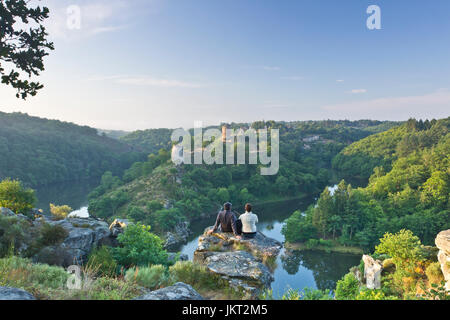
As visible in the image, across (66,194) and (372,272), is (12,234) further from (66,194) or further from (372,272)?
(66,194)

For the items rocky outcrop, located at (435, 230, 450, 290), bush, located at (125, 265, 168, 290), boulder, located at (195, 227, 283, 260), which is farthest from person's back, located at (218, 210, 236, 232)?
rocky outcrop, located at (435, 230, 450, 290)

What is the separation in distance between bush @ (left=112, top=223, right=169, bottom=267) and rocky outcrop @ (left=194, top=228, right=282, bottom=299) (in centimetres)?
403

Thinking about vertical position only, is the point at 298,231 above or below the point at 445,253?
below

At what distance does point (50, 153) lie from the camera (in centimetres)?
9975

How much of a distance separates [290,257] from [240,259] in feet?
117

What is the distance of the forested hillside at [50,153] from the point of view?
86062mm

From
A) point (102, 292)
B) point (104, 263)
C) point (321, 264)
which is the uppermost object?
point (102, 292)

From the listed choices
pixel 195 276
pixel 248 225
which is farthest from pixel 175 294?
pixel 248 225

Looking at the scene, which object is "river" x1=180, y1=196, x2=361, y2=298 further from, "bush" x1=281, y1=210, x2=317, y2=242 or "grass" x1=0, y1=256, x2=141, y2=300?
"grass" x1=0, y1=256, x2=141, y2=300

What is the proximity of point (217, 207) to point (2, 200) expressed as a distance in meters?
49.9

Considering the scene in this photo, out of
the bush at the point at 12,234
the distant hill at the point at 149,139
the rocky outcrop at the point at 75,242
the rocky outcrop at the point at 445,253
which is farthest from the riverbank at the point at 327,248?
the distant hill at the point at 149,139

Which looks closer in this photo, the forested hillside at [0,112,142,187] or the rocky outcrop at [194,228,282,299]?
the rocky outcrop at [194,228,282,299]

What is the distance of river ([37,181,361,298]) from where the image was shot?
32562mm
